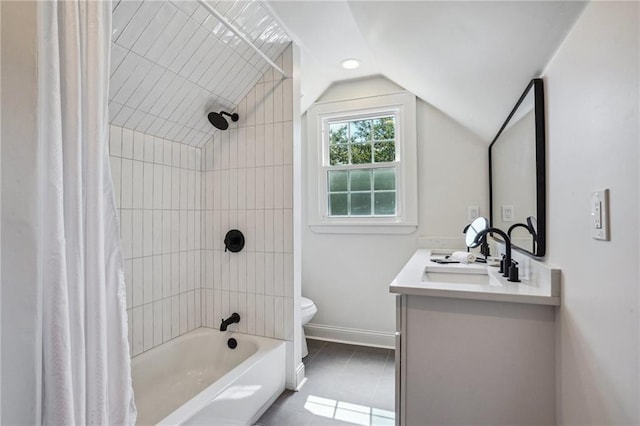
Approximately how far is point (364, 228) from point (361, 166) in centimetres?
59

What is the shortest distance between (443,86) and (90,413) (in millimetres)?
2308

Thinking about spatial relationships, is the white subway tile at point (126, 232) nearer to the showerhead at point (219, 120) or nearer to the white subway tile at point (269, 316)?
the showerhead at point (219, 120)

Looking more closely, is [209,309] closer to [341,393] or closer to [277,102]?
[341,393]

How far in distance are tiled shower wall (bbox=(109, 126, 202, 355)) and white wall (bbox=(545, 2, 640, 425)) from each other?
6.64ft

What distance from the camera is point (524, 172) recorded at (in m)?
1.46

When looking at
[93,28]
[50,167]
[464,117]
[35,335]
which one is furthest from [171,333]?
[464,117]

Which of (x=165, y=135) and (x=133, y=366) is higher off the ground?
(x=165, y=135)

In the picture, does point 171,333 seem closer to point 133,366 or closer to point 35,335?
point 133,366

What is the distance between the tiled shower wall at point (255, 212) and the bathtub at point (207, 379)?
0.49ft

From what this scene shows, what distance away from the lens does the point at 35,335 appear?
66cm

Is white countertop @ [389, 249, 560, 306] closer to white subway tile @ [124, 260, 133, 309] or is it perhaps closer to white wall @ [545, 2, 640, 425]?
white wall @ [545, 2, 640, 425]

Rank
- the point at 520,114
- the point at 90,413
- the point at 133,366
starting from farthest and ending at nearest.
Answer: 1. the point at 133,366
2. the point at 520,114
3. the point at 90,413

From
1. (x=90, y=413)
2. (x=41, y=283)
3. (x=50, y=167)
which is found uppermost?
(x=50, y=167)

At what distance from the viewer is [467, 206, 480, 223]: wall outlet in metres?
2.53
